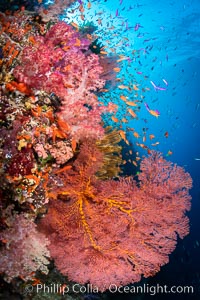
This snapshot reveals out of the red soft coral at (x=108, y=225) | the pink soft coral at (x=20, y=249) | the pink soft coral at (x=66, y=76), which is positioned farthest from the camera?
the red soft coral at (x=108, y=225)

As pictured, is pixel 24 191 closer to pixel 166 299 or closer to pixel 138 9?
pixel 166 299

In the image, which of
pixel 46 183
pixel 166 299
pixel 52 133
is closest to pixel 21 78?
pixel 52 133

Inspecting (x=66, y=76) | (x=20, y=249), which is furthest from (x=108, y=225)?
(x=66, y=76)

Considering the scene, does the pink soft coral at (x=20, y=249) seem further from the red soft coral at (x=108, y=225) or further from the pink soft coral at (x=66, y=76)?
the pink soft coral at (x=66, y=76)

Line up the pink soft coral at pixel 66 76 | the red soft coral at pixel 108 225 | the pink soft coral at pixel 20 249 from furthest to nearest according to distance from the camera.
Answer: the red soft coral at pixel 108 225 → the pink soft coral at pixel 66 76 → the pink soft coral at pixel 20 249

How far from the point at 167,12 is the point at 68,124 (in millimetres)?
24673

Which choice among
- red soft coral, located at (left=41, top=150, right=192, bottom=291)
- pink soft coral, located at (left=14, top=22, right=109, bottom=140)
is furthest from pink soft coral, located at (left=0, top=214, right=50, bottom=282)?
pink soft coral, located at (left=14, top=22, right=109, bottom=140)

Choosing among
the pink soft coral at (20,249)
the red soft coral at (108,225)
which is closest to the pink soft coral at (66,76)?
the red soft coral at (108,225)

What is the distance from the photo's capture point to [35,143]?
3607 mm

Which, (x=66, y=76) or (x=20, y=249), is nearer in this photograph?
(x=20, y=249)

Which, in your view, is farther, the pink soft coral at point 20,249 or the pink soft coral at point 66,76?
the pink soft coral at point 66,76

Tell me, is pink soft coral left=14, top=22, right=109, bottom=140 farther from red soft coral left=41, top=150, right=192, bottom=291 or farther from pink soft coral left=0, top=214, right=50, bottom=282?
pink soft coral left=0, top=214, right=50, bottom=282

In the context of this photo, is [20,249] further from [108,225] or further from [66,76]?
[66,76]

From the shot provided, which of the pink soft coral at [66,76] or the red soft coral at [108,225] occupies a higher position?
the pink soft coral at [66,76]
